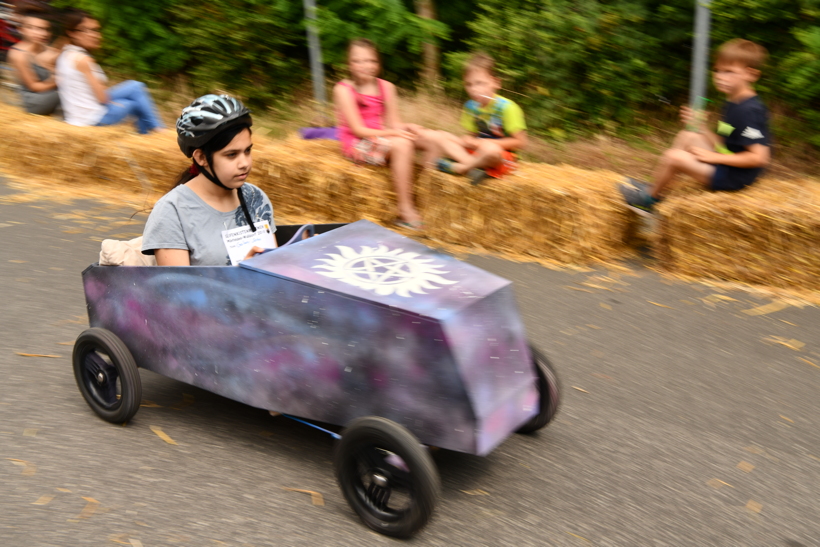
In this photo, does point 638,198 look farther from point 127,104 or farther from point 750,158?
point 127,104

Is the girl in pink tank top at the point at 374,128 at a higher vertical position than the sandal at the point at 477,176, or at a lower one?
higher

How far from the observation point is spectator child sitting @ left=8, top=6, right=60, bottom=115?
25.7 ft

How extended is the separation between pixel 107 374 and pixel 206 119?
3.74 ft

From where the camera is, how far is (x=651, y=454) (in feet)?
10.5

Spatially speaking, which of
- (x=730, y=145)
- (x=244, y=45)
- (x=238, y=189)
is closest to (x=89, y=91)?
(x=244, y=45)

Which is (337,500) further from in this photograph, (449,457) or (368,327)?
(368,327)

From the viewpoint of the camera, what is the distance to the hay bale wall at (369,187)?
5.52 m

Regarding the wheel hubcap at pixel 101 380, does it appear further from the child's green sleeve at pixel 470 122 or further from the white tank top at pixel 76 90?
the white tank top at pixel 76 90

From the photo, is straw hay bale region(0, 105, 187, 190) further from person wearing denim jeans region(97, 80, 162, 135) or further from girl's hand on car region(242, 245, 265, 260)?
girl's hand on car region(242, 245, 265, 260)

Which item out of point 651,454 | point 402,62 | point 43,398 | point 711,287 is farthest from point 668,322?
Answer: point 402,62

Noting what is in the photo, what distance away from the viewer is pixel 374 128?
20.9 ft

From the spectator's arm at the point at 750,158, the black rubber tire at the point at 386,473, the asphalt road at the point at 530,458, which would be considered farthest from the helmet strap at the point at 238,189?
the spectator's arm at the point at 750,158

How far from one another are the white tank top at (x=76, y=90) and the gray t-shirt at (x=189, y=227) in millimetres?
4919

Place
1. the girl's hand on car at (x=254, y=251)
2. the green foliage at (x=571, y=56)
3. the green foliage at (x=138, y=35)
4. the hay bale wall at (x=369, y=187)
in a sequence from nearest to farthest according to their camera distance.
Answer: the girl's hand on car at (x=254, y=251)
the hay bale wall at (x=369, y=187)
the green foliage at (x=571, y=56)
the green foliage at (x=138, y=35)
